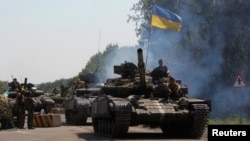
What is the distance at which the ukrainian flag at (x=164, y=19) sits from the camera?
23.2 metres

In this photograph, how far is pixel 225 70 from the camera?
36344 mm

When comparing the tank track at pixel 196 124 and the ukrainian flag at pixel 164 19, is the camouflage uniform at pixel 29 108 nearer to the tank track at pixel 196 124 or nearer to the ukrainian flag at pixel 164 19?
the ukrainian flag at pixel 164 19

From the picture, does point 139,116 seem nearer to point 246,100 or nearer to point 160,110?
point 160,110

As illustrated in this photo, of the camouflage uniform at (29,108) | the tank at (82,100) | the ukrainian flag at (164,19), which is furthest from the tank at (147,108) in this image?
the tank at (82,100)

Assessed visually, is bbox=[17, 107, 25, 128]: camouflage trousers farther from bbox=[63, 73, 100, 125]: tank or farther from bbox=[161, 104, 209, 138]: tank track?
bbox=[161, 104, 209, 138]: tank track

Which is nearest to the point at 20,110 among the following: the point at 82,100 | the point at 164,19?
the point at 82,100

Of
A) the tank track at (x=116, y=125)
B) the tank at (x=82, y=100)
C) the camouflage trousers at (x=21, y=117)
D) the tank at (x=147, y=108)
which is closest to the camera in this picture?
the tank track at (x=116, y=125)

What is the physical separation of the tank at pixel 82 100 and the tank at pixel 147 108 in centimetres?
420

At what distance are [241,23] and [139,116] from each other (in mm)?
20882

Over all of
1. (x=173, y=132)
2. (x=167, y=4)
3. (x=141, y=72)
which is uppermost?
(x=167, y=4)

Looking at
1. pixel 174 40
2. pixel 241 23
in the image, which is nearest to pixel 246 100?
pixel 241 23

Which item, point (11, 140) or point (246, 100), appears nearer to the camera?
point (11, 140)

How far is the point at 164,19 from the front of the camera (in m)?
23.3

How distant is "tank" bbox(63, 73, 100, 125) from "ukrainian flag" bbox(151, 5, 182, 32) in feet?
15.1
